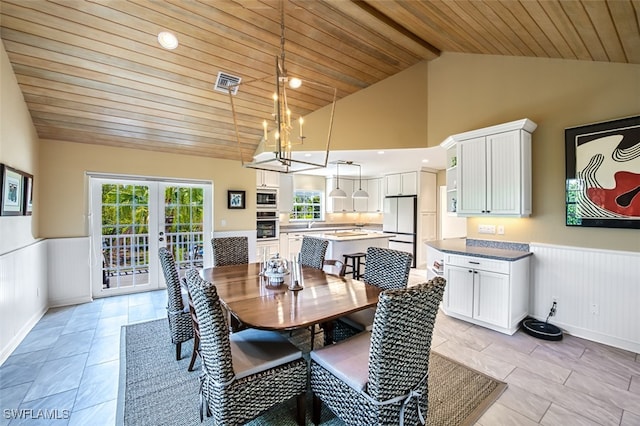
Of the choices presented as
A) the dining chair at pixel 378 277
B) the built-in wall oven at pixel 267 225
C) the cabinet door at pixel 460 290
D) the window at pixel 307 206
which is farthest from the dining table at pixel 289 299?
the window at pixel 307 206

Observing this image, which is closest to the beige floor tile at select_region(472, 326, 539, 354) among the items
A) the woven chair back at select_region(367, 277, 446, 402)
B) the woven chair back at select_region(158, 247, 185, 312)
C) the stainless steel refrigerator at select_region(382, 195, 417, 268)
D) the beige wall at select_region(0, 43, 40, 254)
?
the woven chair back at select_region(367, 277, 446, 402)

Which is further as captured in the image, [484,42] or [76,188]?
[76,188]

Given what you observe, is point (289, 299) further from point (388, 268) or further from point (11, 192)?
point (11, 192)

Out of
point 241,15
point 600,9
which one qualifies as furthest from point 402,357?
point 241,15

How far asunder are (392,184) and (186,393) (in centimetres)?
608

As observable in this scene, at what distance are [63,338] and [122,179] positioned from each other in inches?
98.9

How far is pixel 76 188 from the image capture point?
4.16m

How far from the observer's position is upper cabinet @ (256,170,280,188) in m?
6.14

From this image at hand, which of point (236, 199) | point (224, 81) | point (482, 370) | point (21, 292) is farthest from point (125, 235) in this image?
point (482, 370)

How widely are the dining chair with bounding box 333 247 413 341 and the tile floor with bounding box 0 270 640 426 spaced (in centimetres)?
97

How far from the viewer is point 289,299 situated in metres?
2.14

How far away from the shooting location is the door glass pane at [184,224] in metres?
5.05

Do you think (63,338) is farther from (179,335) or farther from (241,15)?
(241,15)

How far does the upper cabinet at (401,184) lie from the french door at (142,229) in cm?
427
